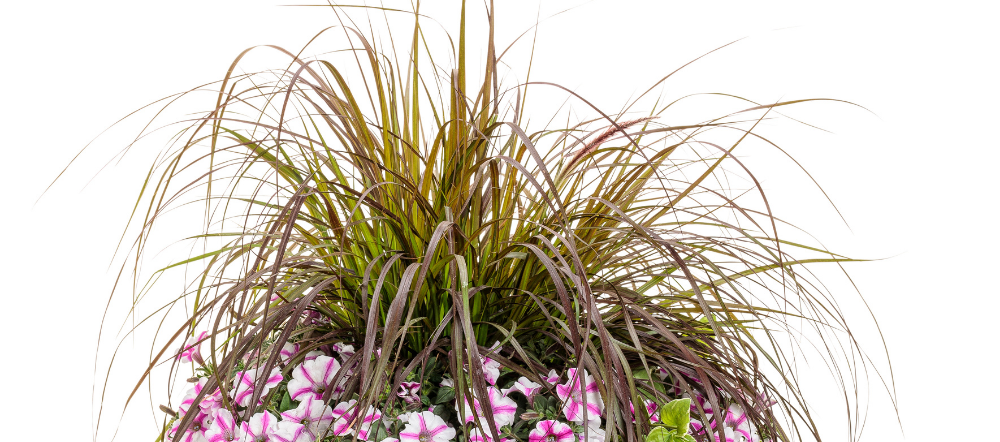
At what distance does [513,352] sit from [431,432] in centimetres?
25

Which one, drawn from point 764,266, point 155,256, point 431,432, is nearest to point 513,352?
point 431,432

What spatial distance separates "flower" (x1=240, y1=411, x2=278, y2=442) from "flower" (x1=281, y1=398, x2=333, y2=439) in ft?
0.08

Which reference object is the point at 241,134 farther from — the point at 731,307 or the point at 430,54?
the point at 731,307

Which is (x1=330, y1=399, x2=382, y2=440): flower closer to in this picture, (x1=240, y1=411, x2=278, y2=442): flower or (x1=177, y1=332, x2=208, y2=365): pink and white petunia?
(x1=240, y1=411, x2=278, y2=442): flower

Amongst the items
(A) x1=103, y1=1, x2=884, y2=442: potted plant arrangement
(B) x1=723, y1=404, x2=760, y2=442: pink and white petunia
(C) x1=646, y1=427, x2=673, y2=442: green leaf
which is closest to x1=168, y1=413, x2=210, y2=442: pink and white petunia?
(A) x1=103, y1=1, x2=884, y2=442: potted plant arrangement

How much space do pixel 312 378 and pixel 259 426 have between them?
0.43 feet

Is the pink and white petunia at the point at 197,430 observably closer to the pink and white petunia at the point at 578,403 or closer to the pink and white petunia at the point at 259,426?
the pink and white petunia at the point at 259,426

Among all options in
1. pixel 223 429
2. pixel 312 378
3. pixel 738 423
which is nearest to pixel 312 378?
pixel 312 378

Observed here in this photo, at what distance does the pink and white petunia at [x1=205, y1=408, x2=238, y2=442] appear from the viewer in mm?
1671

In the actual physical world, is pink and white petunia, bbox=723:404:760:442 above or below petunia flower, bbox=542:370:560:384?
below

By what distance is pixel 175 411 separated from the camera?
1915mm

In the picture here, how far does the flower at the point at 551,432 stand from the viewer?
1.54 metres

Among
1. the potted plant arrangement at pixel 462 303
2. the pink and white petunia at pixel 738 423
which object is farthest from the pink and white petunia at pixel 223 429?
the pink and white petunia at pixel 738 423

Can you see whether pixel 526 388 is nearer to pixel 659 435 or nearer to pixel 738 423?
pixel 659 435
